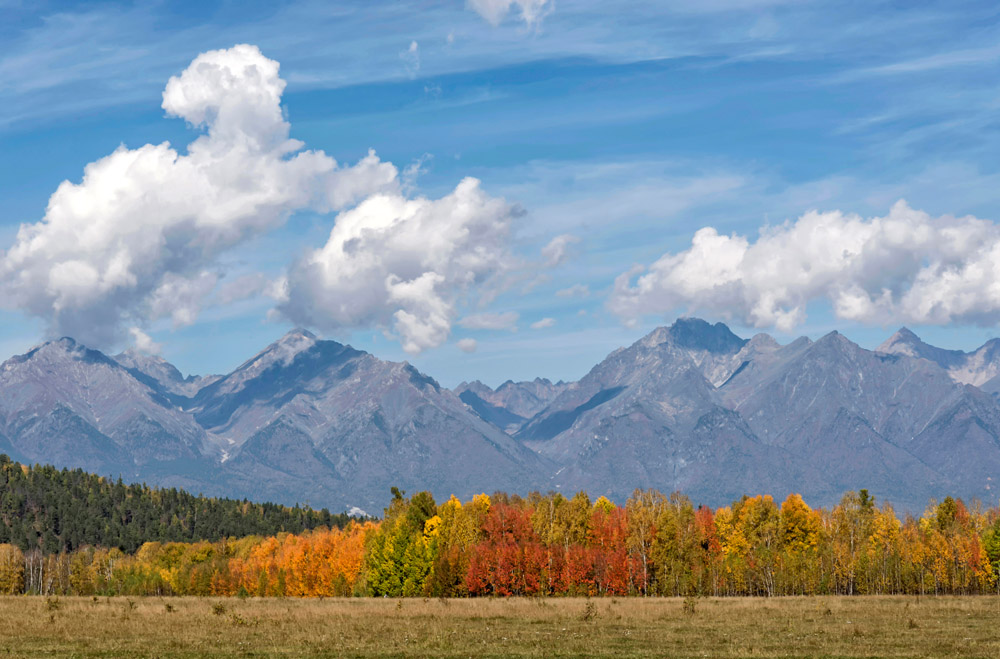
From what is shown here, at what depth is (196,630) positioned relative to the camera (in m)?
58.3

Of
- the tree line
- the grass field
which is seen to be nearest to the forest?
the tree line

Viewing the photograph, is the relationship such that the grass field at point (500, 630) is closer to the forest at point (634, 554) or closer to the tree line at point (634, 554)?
the tree line at point (634, 554)

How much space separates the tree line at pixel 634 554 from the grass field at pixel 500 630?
4180 cm

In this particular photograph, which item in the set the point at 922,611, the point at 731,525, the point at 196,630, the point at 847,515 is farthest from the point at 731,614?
the point at 847,515

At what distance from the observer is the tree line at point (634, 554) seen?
125000mm

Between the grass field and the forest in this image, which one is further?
the forest

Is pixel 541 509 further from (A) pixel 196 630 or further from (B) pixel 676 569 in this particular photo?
(A) pixel 196 630

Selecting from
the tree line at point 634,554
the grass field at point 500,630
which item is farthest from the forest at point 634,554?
Answer: the grass field at point 500,630

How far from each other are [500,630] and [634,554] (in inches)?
3420

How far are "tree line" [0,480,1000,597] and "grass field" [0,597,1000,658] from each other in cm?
4180

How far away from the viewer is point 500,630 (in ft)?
197

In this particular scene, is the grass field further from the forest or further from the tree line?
the forest

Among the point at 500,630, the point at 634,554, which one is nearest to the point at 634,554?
the point at 634,554

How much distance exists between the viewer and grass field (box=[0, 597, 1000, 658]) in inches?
1913
